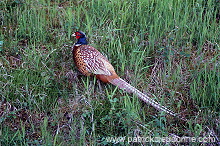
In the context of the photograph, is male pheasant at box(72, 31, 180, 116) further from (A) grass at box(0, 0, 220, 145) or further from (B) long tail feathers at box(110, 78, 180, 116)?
(A) grass at box(0, 0, 220, 145)

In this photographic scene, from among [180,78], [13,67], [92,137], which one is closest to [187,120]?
[180,78]

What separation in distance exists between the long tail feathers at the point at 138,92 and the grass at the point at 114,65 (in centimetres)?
8

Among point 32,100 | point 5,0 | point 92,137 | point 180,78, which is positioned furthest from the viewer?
point 5,0

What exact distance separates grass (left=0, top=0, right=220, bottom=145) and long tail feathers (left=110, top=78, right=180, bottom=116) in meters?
0.08

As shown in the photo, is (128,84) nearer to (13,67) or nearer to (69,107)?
(69,107)

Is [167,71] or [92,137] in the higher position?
[167,71]

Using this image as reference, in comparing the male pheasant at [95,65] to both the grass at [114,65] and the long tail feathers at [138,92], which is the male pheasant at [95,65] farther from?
the grass at [114,65]

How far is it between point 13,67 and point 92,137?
62.4 inches

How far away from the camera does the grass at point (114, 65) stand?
3.55 meters

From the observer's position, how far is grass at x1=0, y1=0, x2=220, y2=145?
3.55 meters

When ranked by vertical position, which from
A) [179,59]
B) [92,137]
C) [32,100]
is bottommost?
[92,137]

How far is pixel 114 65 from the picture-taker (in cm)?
439

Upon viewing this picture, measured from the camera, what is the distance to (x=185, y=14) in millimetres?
4672

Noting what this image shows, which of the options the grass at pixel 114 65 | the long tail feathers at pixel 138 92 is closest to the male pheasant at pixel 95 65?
the long tail feathers at pixel 138 92
